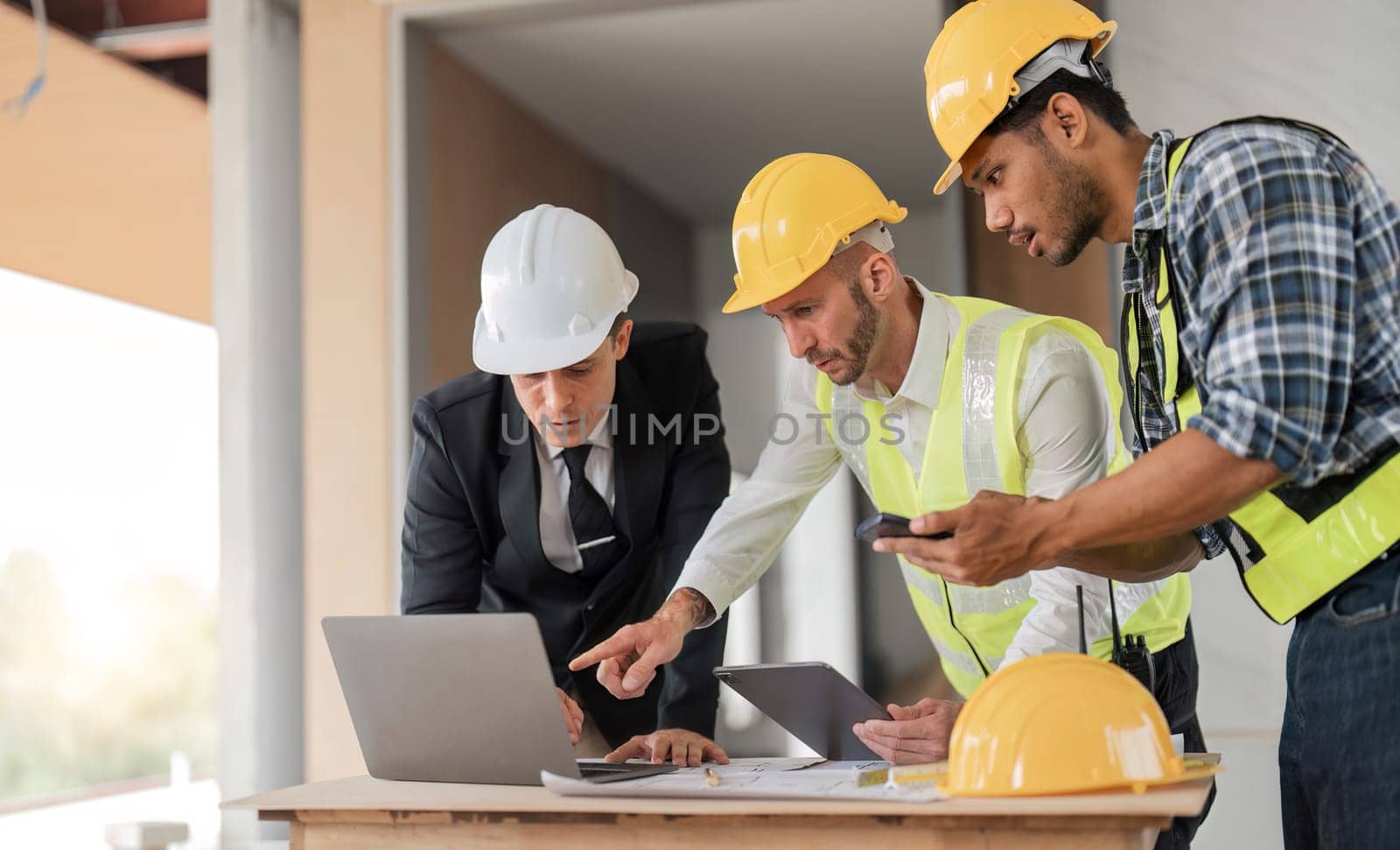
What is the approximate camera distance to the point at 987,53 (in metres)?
1.69

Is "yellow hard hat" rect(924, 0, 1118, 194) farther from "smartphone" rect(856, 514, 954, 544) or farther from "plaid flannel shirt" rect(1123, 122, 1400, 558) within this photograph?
"smartphone" rect(856, 514, 954, 544)

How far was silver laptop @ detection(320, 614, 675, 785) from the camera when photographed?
151 cm

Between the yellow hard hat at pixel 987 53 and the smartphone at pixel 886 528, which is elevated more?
the yellow hard hat at pixel 987 53

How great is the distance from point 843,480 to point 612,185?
4.51 ft

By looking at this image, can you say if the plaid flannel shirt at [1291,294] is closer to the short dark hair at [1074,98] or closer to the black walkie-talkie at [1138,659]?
the short dark hair at [1074,98]

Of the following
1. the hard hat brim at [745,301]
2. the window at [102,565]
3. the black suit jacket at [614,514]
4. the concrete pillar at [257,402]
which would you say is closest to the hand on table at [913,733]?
the black suit jacket at [614,514]

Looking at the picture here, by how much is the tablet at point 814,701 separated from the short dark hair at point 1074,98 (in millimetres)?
732

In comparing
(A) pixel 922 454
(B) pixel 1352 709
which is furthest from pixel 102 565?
(B) pixel 1352 709

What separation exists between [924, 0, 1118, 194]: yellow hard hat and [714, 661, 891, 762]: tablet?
0.71 metres

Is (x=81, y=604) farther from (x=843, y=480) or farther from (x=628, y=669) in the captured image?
(x=628, y=669)

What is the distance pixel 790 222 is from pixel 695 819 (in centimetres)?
106

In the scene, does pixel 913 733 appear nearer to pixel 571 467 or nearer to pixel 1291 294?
pixel 1291 294

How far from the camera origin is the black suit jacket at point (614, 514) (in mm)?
2303

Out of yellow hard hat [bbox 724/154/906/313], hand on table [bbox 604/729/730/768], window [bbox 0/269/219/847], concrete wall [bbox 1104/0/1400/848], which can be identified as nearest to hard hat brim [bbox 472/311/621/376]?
yellow hard hat [bbox 724/154/906/313]
